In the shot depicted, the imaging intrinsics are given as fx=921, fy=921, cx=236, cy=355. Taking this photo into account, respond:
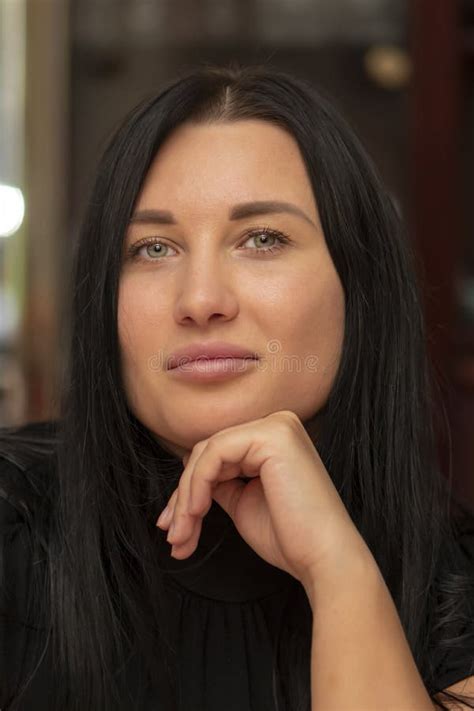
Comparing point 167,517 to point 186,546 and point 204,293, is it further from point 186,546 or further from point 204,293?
point 204,293

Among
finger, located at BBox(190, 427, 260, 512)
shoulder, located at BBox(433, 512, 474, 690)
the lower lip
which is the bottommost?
shoulder, located at BBox(433, 512, 474, 690)

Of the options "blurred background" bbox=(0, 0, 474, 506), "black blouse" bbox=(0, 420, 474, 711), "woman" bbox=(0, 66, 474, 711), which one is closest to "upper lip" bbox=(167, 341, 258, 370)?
"woman" bbox=(0, 66, 474, 711)

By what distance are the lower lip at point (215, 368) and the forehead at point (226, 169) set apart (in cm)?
18

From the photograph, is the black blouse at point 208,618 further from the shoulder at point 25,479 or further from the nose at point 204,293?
the nose at point 204,293

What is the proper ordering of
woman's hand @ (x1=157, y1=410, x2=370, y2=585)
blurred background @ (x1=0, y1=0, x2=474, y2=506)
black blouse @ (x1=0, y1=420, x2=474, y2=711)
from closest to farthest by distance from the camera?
woman's hand @ (x1=157, y1=410, x2=370, y2=585)
black blouse @ (x1=0, y1=420, x2=474, y2=711)
blurred background @ (x1=0, y1=0, x2=474, y2=506)

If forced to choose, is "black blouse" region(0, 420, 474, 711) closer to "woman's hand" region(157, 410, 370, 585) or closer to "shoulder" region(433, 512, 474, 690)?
"shoulder" region(433, 512, 474, 690)

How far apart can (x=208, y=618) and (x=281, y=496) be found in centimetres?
25

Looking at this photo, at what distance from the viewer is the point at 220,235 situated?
1.09 m

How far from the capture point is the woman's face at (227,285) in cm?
107

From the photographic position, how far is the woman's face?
1.07 metres

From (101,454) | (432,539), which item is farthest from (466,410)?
(101,454)

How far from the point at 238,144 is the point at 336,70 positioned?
6.54 ft

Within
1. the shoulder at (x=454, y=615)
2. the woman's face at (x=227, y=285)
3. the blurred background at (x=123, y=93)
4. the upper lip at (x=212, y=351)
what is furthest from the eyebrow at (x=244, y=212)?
the blurred background at (x=123, y=93)

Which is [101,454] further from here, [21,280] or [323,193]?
[21,280]
